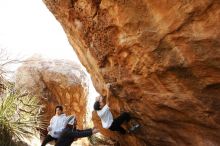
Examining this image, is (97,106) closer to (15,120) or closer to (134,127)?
(134,127)

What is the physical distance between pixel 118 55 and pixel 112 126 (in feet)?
→ 7.81

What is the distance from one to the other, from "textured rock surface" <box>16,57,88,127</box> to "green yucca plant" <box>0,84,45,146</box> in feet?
20.2

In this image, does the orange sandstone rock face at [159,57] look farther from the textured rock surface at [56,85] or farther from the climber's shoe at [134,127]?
the textured rock surface at [56,85]

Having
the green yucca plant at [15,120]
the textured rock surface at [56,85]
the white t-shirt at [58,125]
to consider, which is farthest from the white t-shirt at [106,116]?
the textured rock surface at [56,85]

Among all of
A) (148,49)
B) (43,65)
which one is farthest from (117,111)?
(43,65)

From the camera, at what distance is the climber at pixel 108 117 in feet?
30.3

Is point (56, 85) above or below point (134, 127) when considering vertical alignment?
above

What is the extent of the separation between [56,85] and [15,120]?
7952mm

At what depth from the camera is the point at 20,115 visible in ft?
37.8

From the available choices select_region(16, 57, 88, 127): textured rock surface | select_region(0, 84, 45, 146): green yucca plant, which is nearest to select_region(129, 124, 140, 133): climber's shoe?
select_region(0, 84, 45, 146): green yucca plant

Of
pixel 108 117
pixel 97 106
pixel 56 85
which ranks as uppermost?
pixel 56 85

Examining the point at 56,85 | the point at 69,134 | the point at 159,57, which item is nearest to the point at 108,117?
the point at 69,134

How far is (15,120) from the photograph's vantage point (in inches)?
441

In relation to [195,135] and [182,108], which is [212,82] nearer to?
[182,108]
